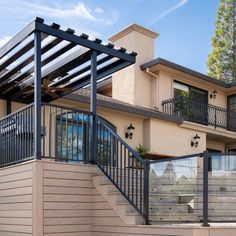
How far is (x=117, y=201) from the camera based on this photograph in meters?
7.29

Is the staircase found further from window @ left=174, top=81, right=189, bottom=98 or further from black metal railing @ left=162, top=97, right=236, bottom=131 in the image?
window @ left=174, top=81, right=189, bottom=98

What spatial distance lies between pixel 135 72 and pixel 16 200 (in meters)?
9.42

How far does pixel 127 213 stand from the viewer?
279 inches

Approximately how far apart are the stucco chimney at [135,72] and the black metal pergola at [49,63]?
613cm

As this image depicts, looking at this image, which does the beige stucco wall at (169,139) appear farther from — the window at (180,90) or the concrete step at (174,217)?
the concrete step at (174,217)

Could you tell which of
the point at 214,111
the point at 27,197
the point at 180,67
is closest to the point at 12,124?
the point at 27,197

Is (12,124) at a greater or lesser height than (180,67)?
lesser

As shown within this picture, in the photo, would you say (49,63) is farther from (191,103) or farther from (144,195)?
(191,103)

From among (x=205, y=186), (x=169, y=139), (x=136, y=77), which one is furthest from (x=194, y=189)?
(x=136, y=77)

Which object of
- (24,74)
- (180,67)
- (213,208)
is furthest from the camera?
(180,67)

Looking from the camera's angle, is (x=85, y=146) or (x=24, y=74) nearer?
(x=85, y=146)

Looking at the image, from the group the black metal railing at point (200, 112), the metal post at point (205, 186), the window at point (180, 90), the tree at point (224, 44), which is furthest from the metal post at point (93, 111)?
the tree at point (224, 44)

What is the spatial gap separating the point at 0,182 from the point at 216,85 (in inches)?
485

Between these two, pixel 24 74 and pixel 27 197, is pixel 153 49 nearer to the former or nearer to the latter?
pixel 24 74
